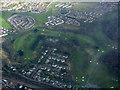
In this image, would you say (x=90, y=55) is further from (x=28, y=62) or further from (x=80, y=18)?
(x=80, y=18)

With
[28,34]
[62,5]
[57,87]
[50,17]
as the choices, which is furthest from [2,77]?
[62,5]

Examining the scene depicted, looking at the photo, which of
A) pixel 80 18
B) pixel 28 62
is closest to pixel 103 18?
pixel 80 18

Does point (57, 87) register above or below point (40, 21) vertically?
below

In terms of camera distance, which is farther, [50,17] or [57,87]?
[50,17]

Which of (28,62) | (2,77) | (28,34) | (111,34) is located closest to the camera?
(2,77)

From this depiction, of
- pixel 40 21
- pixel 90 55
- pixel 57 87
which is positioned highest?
pixel 40 21

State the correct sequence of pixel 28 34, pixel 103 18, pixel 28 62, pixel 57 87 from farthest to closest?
pixel 103 18 → pixel 28 34 → pixel 28 62 → pixel 57 87

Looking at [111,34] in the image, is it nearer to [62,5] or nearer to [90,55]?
[90,55]
